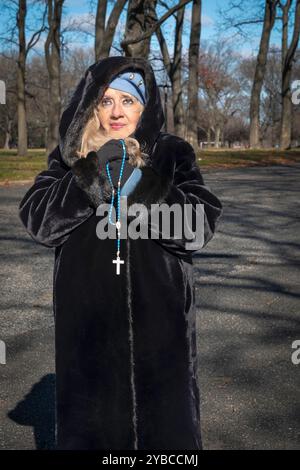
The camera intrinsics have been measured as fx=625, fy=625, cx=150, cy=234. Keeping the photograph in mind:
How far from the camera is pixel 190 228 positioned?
216 centimetres

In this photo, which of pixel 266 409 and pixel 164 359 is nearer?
pixel 164 359

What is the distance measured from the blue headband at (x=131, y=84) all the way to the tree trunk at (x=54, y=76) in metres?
20.9

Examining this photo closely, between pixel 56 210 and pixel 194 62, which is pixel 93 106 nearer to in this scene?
pixel 56 210

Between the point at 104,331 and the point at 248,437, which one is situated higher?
the point at 104,331

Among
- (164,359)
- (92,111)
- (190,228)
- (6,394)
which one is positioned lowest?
(6,394)

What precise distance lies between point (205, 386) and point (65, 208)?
2208mm

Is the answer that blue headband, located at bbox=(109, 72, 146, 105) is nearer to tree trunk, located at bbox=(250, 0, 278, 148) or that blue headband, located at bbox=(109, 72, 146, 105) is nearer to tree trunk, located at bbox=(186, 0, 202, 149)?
tree trunk, located at bbox=(186, 0, 202, 149)

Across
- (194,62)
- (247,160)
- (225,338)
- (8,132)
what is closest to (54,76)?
(194,62)

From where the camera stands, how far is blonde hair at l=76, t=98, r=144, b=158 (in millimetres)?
2234

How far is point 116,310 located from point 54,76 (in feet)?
77.3

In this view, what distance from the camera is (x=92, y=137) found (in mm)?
2258

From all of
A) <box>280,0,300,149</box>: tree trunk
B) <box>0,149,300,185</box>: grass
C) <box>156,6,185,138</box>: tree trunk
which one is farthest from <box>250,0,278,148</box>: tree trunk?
<box>0,149,300,185</box>: grass

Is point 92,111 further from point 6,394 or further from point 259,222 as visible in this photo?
point 259,222
